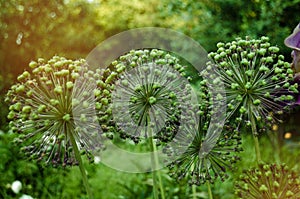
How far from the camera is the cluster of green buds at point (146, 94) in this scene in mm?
1478

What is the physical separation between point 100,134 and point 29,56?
917 centimetres

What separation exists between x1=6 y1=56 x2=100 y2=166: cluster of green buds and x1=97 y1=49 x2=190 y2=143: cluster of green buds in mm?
68

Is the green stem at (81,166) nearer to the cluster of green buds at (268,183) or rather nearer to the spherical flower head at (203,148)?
the spherical flower head at (203,148)

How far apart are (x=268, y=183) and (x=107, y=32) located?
32.9ft

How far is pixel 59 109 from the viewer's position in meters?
1.40

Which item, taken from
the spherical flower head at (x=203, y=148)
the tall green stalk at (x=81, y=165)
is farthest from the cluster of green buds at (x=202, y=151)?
the tall green stalk at (x=81, y=165)

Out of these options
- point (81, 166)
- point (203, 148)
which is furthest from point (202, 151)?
point (81, 166)

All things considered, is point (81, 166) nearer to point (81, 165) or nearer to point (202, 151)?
point (81, 165)

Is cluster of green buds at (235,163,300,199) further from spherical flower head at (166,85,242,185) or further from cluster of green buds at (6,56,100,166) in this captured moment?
cluster of green buds at (6,56,100,166)

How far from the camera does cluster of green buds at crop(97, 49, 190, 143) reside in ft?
4.85

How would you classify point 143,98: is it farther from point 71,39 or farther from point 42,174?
point 71,39

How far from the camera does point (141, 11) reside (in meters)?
9.36

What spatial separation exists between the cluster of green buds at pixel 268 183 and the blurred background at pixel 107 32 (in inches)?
75.3

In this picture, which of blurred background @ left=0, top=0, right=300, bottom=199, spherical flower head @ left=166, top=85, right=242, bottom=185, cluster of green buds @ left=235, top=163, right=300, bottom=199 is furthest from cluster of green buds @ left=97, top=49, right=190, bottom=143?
blurred background @ left=0, top=0, right=300, bottom=199
